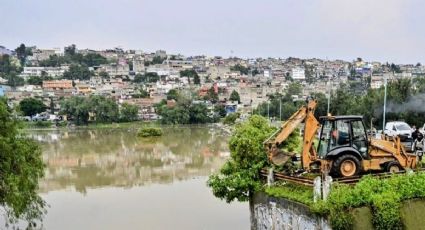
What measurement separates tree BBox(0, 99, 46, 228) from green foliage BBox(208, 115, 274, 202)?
17.8 feet

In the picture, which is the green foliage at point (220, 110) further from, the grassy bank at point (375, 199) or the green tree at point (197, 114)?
the grassy bank at point (375, 199)

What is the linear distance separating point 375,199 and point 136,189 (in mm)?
21845

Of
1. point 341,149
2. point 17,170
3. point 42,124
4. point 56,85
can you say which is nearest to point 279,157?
point 341,149

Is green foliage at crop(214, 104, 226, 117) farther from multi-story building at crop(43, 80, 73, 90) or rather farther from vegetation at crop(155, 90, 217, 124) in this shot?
multi-story building at crop(43, 80, 73, 90)

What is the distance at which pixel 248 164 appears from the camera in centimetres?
1692

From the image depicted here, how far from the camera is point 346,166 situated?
14.0 m

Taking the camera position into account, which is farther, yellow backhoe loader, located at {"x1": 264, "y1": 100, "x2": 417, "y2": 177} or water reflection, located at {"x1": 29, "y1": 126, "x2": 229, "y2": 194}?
water reflection, located at {"x1": 29, "y1": 126, "x2": 229, "y2": 194}

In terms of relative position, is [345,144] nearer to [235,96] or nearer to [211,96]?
[211,96]

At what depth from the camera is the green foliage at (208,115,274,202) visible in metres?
16.6

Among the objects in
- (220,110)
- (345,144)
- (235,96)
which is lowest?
(220,110)

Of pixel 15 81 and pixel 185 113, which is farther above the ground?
pixel 15 81

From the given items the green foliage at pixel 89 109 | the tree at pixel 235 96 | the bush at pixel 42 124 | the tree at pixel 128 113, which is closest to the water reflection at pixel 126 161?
the green foliage at pixel 89 109

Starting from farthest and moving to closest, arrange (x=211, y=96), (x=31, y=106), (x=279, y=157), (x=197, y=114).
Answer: (x=211, y=96)
(x=31, y=106)
(x=197, y=114)
(x=279, y=157)

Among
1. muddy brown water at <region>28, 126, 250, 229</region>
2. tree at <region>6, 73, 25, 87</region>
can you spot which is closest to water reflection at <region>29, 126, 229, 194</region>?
muddy brown water at <region>28, 126, 250, 229</region>
